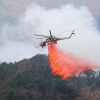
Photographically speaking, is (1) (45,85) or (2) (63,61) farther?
(1) (45,85)

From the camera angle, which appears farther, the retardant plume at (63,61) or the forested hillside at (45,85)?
the forested hillside at (45,85)

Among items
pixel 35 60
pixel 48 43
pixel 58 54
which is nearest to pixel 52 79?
pixel 35 60

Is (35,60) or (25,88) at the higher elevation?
(35,60)

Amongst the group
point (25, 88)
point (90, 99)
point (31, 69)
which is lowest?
point (90, 99)

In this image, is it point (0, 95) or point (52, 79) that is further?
point (52, 79)

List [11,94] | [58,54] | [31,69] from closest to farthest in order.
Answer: [58,54] → [11,94] → [31,69]

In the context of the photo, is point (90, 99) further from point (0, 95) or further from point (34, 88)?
point (0, 95)

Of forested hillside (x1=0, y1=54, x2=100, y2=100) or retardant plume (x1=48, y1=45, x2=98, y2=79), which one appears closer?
retardant plume (x1=48, y1=45, x2=98, y2=79)

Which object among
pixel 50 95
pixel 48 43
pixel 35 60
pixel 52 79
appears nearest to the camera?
pixel 48 43
